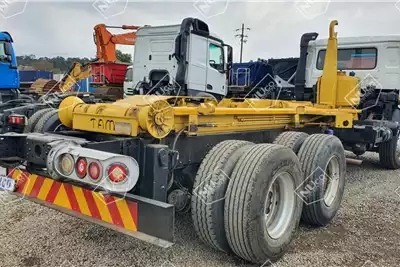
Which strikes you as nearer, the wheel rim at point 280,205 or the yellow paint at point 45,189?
the yellow paint at point 45,189

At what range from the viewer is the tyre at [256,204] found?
278cm

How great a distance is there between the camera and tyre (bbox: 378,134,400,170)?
23.9ft

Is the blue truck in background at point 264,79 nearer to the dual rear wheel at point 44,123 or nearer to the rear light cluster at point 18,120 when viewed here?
the dual rear wheel at point 44,123

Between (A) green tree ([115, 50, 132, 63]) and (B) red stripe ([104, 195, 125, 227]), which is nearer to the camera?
(B) red stripe ([104, 195, 125, 227])

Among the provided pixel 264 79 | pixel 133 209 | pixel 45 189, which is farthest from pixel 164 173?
pixel 264 79

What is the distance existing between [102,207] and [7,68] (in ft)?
28.8

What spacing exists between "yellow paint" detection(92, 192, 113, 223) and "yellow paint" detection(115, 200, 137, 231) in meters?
0.11

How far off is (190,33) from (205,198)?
477 centimetres

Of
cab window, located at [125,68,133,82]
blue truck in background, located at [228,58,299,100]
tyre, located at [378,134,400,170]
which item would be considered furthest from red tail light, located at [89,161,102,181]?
cab window, located at [125,68,133,82]

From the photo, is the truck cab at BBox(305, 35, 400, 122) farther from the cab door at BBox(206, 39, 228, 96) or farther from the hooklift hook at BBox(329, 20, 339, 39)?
the cab door at BBox(206, 39, 228, 96)

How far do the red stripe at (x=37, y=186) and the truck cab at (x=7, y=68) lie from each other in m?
7.78

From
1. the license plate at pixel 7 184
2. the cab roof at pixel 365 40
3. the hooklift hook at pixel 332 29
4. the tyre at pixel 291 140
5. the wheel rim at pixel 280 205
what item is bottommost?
the wheel rim at pixel 280 205

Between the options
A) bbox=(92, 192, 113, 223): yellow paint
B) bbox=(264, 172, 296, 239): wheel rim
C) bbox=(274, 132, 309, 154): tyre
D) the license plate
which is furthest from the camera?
bbox=(274, 132, 309, 154): tyre

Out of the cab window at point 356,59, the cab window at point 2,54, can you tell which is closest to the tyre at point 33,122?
the cab window at point 356,59
